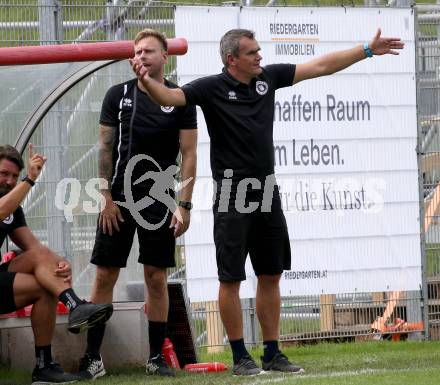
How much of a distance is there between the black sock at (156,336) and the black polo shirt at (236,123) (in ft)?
3.69

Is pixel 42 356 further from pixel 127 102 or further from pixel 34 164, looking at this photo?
pixel 127 102

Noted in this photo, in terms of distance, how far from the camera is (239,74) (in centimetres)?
766

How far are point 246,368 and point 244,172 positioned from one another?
1.26 m

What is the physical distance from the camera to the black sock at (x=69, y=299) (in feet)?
24.0

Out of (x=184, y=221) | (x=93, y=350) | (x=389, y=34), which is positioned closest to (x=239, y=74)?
(x=184, y=221)

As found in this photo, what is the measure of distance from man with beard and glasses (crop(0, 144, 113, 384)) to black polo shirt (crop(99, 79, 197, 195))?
0.70 m

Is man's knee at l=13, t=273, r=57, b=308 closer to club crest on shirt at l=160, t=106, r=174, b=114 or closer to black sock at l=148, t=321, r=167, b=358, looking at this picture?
black sock at l=148, t=321, r=167, b=358

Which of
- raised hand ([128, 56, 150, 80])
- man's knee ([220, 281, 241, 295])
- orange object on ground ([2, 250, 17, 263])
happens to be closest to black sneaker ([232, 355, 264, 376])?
man's knee ([220, 281, 241, 295])

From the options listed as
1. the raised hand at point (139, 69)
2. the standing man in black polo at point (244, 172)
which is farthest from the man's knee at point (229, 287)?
the raised hand at point (139, 69)

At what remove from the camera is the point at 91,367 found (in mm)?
7828

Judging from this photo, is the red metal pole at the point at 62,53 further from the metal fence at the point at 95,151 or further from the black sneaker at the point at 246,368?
the black sneaker at the point at 246,368

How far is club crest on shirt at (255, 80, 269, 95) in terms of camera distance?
25.3ft

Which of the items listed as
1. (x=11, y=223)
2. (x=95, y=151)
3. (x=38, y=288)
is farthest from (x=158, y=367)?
(x=95, y=151)

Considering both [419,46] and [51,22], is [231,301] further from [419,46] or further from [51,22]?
[419,46]
